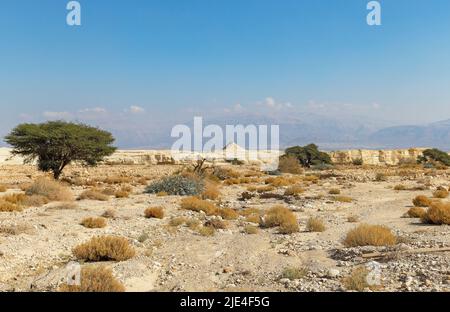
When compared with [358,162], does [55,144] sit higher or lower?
higher

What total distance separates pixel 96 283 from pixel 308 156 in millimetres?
53929

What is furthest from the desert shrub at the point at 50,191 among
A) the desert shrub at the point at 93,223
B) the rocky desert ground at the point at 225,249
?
the desert shrub at the point at 93,223

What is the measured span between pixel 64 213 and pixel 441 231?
40.6ft

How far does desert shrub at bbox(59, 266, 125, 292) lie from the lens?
21.9 ft

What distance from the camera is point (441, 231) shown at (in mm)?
12391

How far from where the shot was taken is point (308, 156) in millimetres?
58969

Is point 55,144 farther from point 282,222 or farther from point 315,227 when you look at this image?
point 315,227

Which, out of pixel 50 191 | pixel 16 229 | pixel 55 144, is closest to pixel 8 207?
pixel 50 191

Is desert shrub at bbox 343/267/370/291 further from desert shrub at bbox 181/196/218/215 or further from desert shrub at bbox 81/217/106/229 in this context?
desert shrub at bbox 181/196/218/215

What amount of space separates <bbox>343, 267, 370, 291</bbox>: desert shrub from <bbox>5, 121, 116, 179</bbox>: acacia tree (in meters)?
25.8

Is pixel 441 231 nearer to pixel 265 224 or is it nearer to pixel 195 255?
pixel 265 224

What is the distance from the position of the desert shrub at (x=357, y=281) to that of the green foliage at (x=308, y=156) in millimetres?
49936

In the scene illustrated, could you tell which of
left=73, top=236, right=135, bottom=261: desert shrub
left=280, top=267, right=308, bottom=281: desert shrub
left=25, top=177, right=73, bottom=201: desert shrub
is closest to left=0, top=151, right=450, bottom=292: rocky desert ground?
left=280, top=267, right=308, bottom=281: desert shrub
